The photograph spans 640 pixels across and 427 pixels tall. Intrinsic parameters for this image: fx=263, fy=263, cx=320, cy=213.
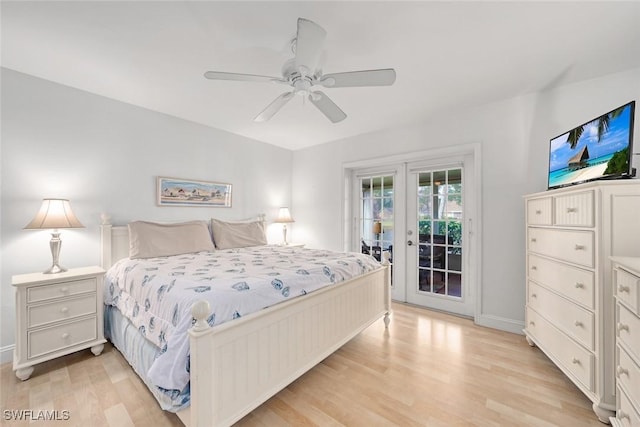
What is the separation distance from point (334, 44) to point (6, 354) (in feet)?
11.7

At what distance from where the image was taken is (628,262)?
51.2 inches

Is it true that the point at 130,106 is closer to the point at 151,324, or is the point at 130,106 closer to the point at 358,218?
the point at 151,324

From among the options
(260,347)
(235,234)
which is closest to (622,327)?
(260,347)

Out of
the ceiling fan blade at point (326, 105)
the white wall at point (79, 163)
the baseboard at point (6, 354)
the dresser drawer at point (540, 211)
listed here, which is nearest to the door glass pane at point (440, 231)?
the dresser drawer at point (540, 211)

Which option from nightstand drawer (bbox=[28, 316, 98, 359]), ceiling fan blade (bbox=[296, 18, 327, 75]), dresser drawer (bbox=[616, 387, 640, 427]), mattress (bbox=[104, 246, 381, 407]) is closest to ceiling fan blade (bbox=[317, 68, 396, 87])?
ceiling fan blade (bbox=[296, 18, 327, 75])

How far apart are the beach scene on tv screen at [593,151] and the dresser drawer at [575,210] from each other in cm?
18

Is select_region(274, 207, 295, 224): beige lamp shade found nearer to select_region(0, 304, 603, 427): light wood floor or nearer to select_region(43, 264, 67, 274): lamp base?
select_region(0, 304, 603, 427): light wood floor

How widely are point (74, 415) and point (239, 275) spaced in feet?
4.04

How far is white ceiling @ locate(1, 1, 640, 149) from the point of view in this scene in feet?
5.16

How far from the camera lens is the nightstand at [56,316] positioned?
1.91 m

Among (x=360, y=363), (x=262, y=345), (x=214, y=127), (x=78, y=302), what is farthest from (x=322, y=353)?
(x=214, y=127)

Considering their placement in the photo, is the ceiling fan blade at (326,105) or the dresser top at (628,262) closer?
the dresser top at (628,262)

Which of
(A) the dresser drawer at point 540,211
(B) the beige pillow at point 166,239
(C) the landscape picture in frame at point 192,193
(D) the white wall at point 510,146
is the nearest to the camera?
(A) the dresser drawer at point 540,211

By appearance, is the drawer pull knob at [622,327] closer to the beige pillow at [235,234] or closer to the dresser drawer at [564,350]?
the dresser drawer at [564,350]
